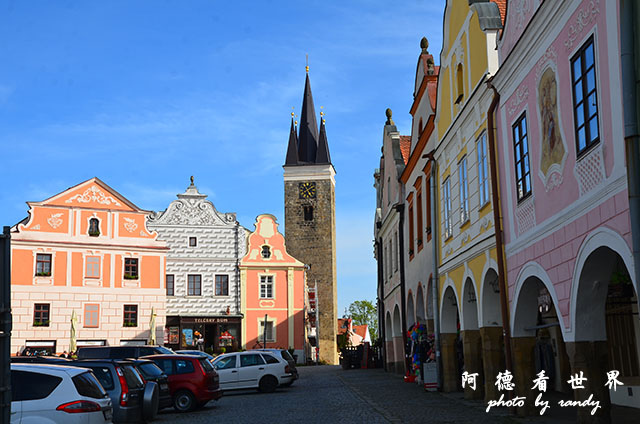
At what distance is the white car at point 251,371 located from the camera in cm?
2572

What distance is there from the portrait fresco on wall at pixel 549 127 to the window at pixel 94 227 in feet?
123

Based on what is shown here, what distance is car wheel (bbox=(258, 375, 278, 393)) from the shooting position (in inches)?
1027

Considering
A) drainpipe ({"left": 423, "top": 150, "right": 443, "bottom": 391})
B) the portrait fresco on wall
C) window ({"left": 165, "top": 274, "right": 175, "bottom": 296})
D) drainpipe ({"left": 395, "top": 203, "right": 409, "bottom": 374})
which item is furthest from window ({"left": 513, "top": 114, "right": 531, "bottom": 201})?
window ({"left": 165, "top": 274, "right": 175, "bottom": 296})

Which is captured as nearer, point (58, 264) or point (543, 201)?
point (543, 201)

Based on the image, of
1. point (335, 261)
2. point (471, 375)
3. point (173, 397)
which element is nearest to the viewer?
point (471, 375)

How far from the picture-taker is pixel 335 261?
7444 centimetres

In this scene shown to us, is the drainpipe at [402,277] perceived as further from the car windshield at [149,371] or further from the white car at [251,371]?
the car windshield at [149,371]

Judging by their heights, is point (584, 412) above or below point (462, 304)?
below

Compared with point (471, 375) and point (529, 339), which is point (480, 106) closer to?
point (529, 339)

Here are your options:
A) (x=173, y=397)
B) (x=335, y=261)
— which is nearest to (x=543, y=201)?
(x=173, y=397)

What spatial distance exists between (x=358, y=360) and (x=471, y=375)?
27214 millimetres

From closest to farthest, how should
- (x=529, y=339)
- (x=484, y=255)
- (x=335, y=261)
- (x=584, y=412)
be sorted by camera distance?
(x=584, y=412) < (x=529, y=339) < (x=484, y=255) < (x=335, y=261)

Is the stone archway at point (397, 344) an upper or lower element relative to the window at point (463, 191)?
lower

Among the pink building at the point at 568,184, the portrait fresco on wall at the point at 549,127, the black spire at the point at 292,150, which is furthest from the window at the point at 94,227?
the portrait fresco on wall at the point at 549,127
